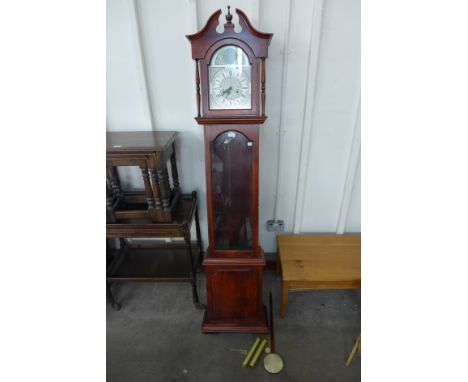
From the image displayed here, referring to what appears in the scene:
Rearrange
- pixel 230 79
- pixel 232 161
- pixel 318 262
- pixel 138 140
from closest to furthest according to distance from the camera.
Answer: pixel 230 79
pixel 232 161
pixel 138 140
pixel 318 262

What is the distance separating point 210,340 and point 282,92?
1450 mm

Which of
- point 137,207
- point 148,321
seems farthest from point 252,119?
point 148,321

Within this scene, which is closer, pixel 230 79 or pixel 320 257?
pixel 230 79

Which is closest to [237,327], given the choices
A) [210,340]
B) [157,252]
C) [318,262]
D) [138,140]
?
[210,340]

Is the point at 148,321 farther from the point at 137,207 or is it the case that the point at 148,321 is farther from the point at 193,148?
the point at 193,148

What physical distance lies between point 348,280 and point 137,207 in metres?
1.31

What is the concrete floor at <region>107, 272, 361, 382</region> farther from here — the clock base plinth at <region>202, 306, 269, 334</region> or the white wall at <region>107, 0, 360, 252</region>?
the white wall at <region>107, 0, 360, 252</region>

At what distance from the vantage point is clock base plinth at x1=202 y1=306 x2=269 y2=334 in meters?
1.56

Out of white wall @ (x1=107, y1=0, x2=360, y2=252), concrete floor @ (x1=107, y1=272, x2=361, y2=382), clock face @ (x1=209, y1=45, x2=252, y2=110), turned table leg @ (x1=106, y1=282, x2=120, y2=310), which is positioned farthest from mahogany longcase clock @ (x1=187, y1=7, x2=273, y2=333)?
turned table leg @ (x1=106, y1=282, x2=120, y2=310)

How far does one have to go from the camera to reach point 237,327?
156 cm

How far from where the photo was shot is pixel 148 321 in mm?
1692

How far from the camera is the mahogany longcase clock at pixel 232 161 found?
1.12 m

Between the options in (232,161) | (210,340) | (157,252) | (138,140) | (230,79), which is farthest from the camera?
(157,252)

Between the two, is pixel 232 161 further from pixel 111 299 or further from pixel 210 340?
pixel 111 299
